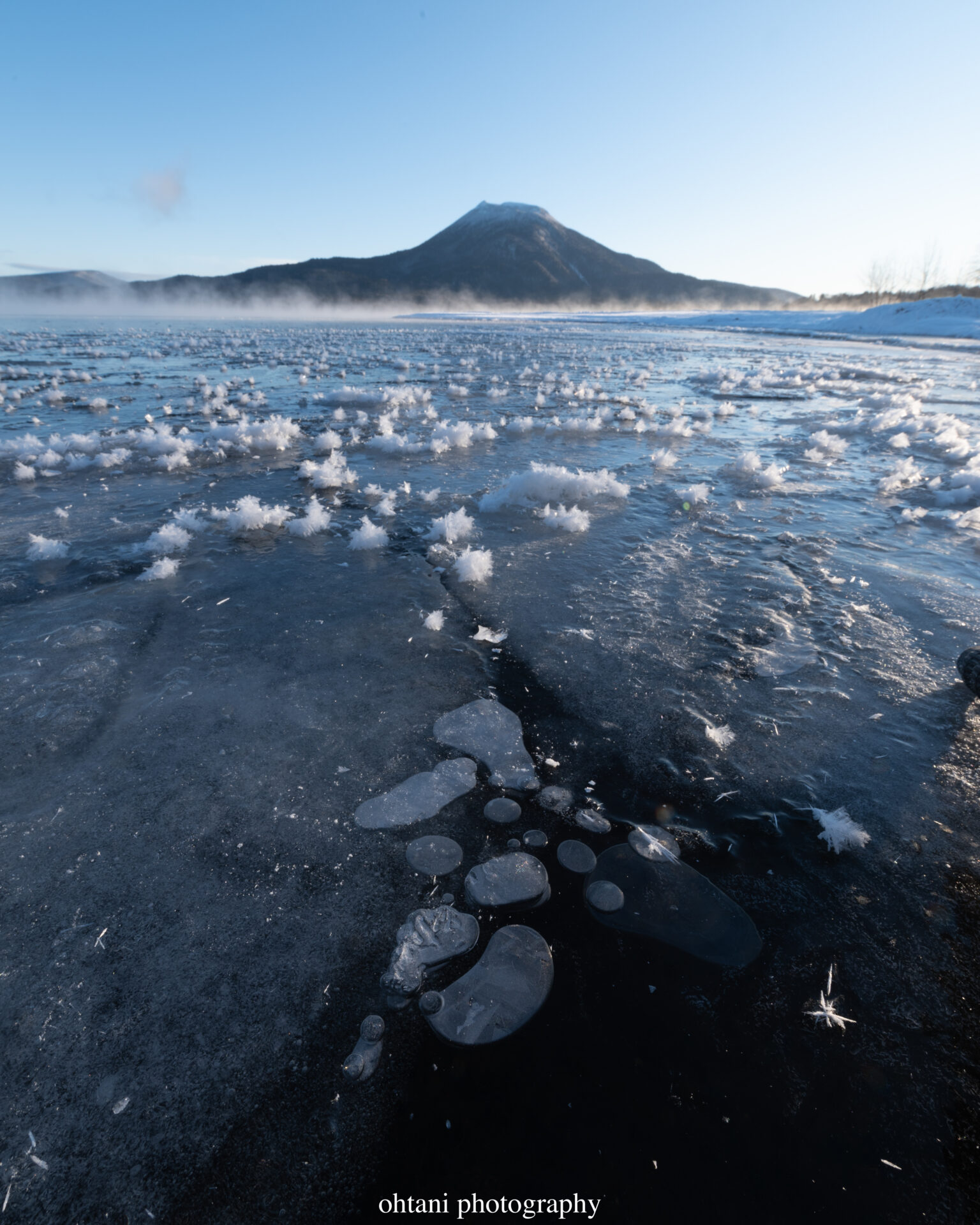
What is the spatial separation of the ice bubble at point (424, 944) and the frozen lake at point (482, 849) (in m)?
0.04

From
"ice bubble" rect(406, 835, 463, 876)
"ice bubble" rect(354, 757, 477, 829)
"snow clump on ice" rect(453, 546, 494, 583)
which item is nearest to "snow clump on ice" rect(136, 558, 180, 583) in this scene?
"snow clump on ice" rect(453, 546, 494, 583)

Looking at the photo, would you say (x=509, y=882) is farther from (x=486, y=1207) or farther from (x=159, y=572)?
(x=159, y=572)

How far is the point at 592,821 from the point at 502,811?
1.30 ft

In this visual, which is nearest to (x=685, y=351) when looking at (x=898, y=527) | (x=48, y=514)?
(x=898, y=527)

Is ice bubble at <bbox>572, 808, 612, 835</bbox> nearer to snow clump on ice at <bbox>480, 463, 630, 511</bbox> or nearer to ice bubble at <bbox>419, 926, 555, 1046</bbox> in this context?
ice bubble at <bbox>419, 926, 555, 1046</bbox>

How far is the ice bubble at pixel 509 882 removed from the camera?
2.00 metres

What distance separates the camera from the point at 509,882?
205cm

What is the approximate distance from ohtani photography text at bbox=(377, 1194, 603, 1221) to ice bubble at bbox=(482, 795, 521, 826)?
1.13m

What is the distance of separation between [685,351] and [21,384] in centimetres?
2581

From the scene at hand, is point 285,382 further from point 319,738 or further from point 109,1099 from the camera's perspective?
point 109,1099

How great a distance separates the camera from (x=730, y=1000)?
67.5 inches

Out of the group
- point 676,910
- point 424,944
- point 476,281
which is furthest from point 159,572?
point 476,281

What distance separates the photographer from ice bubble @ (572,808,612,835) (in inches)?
90.0

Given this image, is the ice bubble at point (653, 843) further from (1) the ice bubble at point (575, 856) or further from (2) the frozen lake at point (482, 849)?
(1) the ice bubble at point (575, 856)
